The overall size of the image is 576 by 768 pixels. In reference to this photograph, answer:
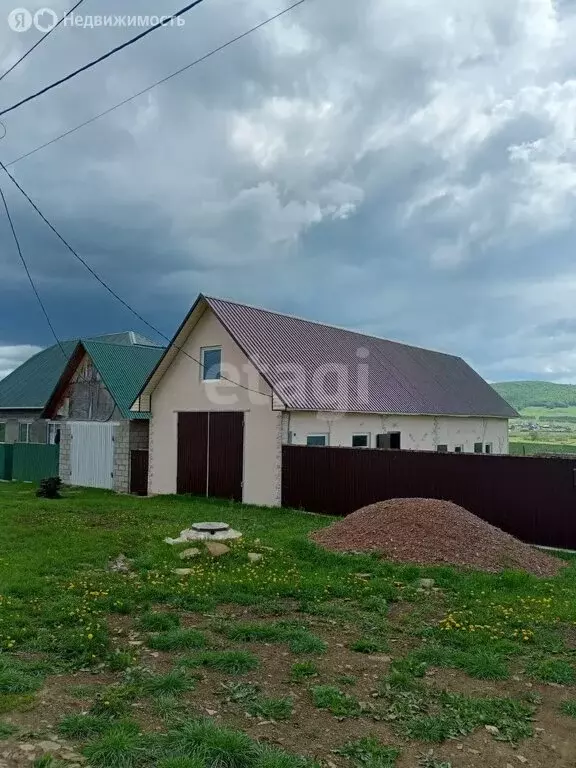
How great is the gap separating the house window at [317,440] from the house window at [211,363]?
11.3 feet

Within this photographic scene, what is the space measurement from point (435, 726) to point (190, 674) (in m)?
2.04

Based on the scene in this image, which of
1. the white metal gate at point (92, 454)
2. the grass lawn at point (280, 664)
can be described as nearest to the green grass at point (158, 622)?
the grass lawn at point (280, 664)

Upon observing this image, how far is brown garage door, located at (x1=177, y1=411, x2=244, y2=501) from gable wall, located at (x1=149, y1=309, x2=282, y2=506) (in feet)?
0.84

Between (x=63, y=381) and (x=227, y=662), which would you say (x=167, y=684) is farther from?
(x=63, y=381)

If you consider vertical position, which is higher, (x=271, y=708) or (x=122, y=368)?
(x=122, y=368)

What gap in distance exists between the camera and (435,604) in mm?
7625

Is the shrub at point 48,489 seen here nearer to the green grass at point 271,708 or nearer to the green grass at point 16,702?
the green grass at point 16,702

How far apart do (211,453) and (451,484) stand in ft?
25.8

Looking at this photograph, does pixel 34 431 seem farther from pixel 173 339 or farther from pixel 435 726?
pixel 435 726

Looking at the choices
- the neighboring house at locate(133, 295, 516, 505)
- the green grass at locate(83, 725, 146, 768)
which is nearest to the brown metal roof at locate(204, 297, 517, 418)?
the neighboring house at locate(133, 295, 516, 505)

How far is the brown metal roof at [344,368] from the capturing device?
18.1 metres

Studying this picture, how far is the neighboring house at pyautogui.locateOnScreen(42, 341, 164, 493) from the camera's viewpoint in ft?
71.2

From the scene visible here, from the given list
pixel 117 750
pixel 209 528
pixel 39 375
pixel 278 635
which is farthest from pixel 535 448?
pixel 117 750

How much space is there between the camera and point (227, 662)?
17.8 ft
